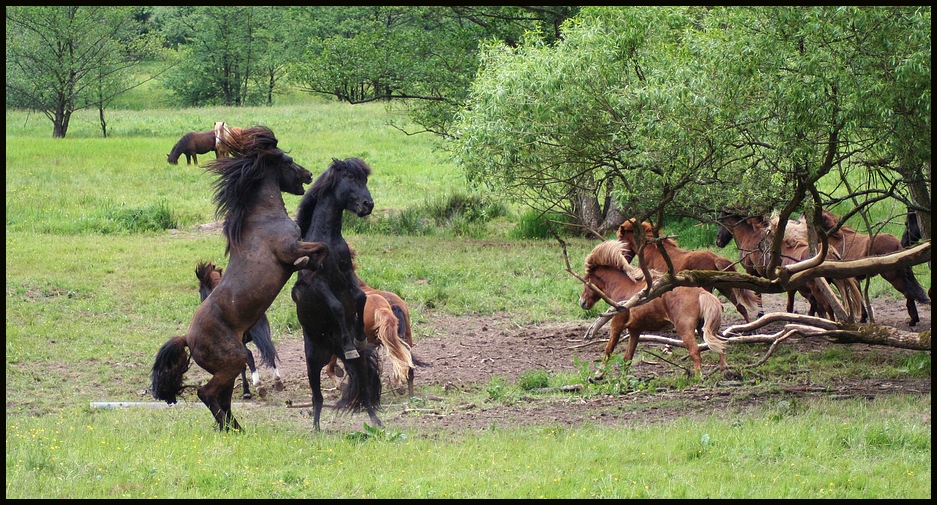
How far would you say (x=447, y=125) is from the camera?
21.0 metres

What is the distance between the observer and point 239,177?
800 cm

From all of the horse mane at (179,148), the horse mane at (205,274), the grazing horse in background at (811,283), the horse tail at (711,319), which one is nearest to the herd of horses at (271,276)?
the horse mane at (179,148)

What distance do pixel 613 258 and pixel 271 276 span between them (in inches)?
188

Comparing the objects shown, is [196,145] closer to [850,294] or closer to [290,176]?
[290,176]

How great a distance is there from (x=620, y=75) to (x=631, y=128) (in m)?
0.73

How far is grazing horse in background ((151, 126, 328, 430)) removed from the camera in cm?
781

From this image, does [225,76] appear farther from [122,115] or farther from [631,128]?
[631,128]

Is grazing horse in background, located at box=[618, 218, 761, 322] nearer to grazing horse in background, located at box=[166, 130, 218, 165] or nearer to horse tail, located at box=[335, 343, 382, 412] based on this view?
horse tail, located at box=[335, 343, 382, 412]

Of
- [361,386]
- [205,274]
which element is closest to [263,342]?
[205,274]

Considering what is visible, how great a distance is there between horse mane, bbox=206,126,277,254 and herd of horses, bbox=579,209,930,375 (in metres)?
3.70

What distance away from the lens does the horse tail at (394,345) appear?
31.3ft

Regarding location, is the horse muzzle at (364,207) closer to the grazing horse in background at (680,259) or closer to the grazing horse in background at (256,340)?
the grazing horse in background at (256,340)

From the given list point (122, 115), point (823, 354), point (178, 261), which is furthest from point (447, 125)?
point (122, 115)

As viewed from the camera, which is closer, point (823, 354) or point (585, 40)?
point (585, 40)
